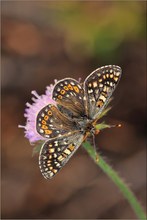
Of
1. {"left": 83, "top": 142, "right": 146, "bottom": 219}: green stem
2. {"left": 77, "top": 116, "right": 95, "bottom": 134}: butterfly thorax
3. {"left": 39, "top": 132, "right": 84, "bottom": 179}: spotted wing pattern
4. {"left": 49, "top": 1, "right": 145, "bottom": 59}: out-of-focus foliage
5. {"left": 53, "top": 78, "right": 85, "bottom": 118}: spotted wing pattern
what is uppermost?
{"left": 49, "top": 1, "right": 145, "bottom": 59}: out-of-focus foliage

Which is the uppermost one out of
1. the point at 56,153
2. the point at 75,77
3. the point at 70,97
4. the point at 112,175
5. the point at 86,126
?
the point at 75,77

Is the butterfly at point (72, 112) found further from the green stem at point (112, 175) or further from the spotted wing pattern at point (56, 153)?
the green stem at point (112, 175)

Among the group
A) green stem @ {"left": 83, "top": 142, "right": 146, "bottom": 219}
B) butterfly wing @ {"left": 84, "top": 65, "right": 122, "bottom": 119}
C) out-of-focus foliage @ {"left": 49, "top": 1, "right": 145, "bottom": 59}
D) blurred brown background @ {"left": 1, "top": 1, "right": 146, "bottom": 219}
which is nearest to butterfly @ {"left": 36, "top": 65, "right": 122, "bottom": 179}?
butterfly wing @ {"left": 84, "top": 65, "right": 122, "bottom": 119}

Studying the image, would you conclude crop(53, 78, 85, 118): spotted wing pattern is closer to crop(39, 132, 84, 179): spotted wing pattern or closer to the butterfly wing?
the butterfly wing

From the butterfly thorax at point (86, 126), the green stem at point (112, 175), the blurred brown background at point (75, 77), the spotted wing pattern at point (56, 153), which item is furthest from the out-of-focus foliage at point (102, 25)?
the spotted wing pattern at point (56, 153)

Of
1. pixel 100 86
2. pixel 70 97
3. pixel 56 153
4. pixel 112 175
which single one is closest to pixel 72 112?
pixel 70 97

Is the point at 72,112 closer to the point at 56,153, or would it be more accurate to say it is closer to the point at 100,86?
the point at 100,86

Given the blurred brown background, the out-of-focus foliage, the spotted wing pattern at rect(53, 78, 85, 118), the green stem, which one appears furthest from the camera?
the out-of-focus foliage

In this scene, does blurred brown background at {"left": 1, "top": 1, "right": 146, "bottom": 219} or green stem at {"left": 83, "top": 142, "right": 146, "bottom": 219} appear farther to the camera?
blurred brown background at {"left": 1, "top": 1, "right": 146, "bottom": 219}
